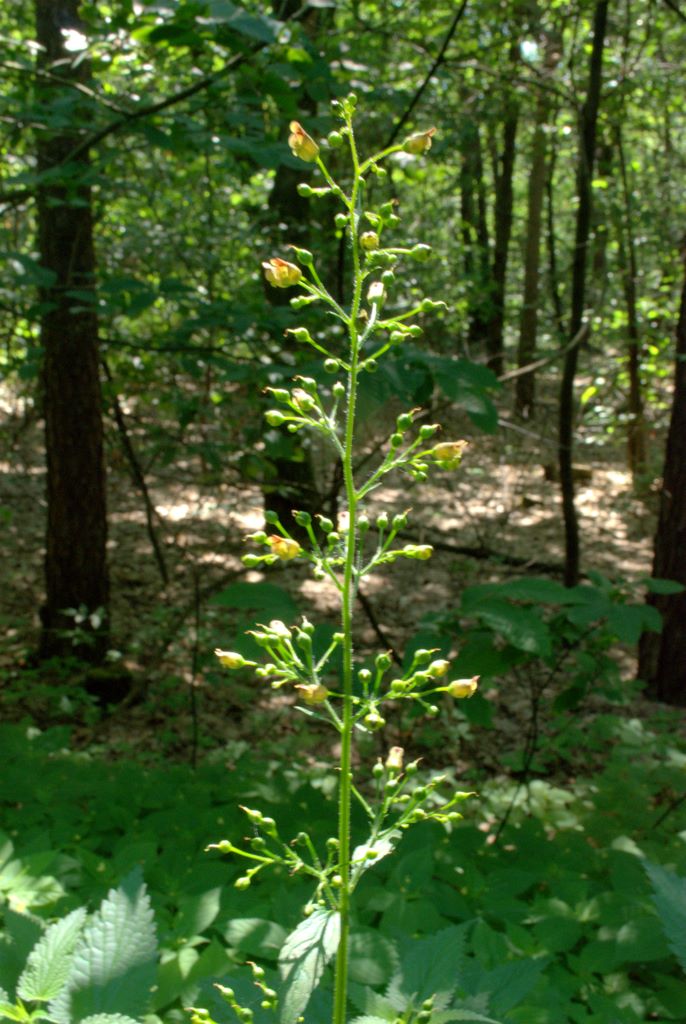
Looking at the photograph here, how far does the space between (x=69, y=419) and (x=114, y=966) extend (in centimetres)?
419

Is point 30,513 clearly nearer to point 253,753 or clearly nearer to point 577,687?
point 253,753

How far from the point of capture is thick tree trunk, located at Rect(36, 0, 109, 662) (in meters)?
4.67

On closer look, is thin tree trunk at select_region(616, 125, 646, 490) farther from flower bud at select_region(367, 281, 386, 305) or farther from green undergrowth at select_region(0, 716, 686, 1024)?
flower bud at select_region(367, 281, 386, 305)

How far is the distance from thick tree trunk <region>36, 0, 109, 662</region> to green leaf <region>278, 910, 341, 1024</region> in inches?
138

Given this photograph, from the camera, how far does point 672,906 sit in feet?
4.98

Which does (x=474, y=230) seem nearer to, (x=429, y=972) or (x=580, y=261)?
(x=580, y=261)

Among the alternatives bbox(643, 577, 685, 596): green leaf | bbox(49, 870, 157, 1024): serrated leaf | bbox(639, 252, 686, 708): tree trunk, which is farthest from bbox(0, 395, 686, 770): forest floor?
bbox(49, 870, 157, 1024): serrated leaf

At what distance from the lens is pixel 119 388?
501cm

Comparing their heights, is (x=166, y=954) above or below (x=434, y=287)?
below

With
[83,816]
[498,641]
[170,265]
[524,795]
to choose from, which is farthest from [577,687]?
Answer: [170,265]

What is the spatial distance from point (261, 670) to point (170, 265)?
4.91 meters

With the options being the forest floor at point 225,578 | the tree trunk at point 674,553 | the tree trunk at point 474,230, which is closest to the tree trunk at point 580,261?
the forest floor at point 225,578

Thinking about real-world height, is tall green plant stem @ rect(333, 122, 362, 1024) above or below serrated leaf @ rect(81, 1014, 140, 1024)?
above

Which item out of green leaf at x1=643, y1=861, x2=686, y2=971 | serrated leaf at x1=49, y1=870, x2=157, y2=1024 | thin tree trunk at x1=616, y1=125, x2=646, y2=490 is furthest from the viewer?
thin tree trunk at x1=616, y1=125, x2=646, y2=490
